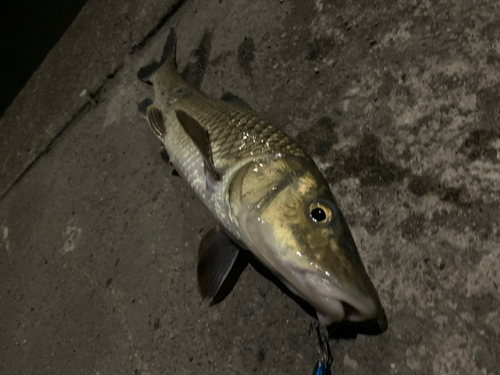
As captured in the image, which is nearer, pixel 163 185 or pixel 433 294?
pixel 433 294

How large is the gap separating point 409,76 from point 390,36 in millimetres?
294

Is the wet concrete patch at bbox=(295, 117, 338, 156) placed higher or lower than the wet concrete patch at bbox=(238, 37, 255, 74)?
lower

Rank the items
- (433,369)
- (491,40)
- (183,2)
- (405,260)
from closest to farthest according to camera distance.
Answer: (433,369) < (405,260) < (491,40) < (183,2)

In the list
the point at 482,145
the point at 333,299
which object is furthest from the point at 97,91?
the point at 482,145

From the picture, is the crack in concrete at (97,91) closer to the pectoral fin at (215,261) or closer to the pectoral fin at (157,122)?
the pectoral fin at (157,122)

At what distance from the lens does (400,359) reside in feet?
4.22

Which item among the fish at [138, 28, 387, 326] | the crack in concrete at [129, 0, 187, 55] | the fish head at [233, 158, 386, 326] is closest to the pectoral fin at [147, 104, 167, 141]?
the fish at [138, 28, 387, 326]

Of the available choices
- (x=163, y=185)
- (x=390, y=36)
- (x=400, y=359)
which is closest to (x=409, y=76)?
(x=390, y=36)

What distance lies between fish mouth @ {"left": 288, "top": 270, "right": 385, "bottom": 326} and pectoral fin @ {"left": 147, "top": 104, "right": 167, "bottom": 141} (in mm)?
1253

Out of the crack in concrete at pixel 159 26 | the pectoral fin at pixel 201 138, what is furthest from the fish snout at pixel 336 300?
the crack in concrete at pixel 159 26

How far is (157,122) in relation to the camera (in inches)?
77.2

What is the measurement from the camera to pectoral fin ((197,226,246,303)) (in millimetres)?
1578

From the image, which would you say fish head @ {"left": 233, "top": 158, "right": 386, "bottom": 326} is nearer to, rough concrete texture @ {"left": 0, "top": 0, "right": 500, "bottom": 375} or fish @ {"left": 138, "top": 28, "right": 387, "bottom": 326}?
fish @ {"left": 138, "top": 28, "right": 387, "bottom": 326}

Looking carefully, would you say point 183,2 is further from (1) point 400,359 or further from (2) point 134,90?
(1) point 400,359
